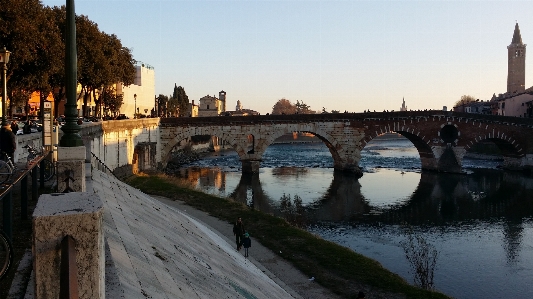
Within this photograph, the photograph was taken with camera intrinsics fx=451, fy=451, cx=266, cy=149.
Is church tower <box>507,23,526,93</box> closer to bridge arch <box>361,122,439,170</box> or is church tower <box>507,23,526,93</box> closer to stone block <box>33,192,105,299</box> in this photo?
bridge arch <box>361,122,439,170</box>

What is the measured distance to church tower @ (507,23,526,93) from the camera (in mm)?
117438

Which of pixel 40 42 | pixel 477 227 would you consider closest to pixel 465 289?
pixel 477 227

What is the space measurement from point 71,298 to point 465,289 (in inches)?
687

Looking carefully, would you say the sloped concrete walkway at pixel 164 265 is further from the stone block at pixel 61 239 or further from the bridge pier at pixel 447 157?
the bridge pier at pixel 447 157

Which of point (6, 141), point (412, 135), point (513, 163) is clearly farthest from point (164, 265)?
point (513, 163)

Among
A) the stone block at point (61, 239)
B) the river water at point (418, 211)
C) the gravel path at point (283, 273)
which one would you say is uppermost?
the stone block at point (61, 239)

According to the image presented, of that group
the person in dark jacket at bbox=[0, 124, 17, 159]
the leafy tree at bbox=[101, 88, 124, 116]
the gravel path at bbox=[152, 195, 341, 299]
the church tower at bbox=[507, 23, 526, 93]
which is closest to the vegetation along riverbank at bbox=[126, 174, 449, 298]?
the gravel path at bbox=[152, 195, 341, 299]

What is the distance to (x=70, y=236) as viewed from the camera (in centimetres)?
333

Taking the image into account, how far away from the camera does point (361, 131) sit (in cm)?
5178

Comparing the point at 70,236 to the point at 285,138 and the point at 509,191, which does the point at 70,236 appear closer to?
the point at 509,191

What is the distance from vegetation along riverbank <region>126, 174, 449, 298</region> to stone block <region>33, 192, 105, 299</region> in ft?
40.1

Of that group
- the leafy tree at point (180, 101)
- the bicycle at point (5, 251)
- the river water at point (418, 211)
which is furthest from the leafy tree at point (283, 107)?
the bicycle at point (5, 251)

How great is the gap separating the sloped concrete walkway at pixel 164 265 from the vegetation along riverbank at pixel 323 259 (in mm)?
2545

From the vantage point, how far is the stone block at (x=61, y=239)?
10.7ft
